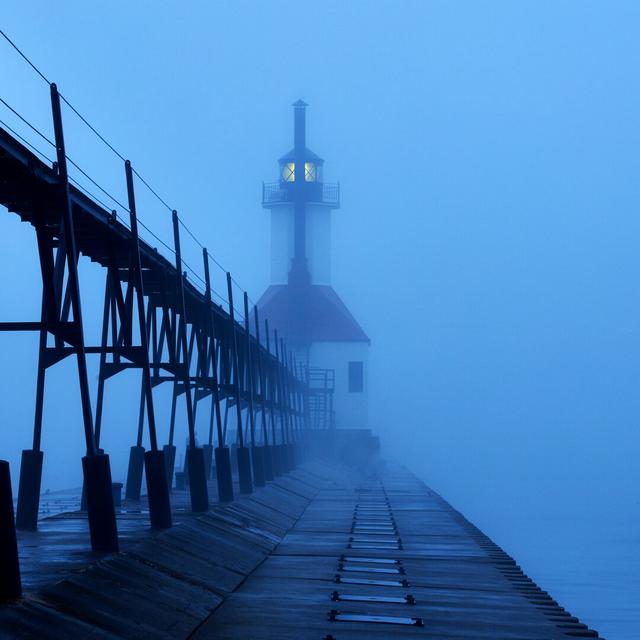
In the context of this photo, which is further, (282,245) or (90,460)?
(282,245)

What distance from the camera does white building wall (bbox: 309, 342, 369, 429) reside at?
9431cm

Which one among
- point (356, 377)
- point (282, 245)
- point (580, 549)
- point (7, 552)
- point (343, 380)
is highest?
point (282, 245)

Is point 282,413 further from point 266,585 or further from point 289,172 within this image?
point 289,172

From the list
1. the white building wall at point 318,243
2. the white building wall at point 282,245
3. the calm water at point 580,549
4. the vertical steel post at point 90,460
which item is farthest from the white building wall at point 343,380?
the vertical steel post at point 90,460

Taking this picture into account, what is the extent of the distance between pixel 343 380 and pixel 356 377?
1.13m

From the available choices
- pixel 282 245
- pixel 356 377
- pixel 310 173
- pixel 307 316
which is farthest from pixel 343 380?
pixel 310 173

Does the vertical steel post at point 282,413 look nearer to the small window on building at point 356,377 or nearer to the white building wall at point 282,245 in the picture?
the small window on building at point 356,377

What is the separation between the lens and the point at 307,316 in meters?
95.0

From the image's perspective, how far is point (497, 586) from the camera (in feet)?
69.3

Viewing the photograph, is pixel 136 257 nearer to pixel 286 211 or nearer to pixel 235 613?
pixel 235 613

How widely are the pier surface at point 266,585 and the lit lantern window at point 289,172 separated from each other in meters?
71.8

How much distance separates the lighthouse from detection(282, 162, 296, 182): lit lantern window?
0.08 m

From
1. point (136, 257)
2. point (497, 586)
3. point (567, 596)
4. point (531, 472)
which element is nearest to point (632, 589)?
point (567, 596)

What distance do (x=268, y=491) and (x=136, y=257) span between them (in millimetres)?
19129
